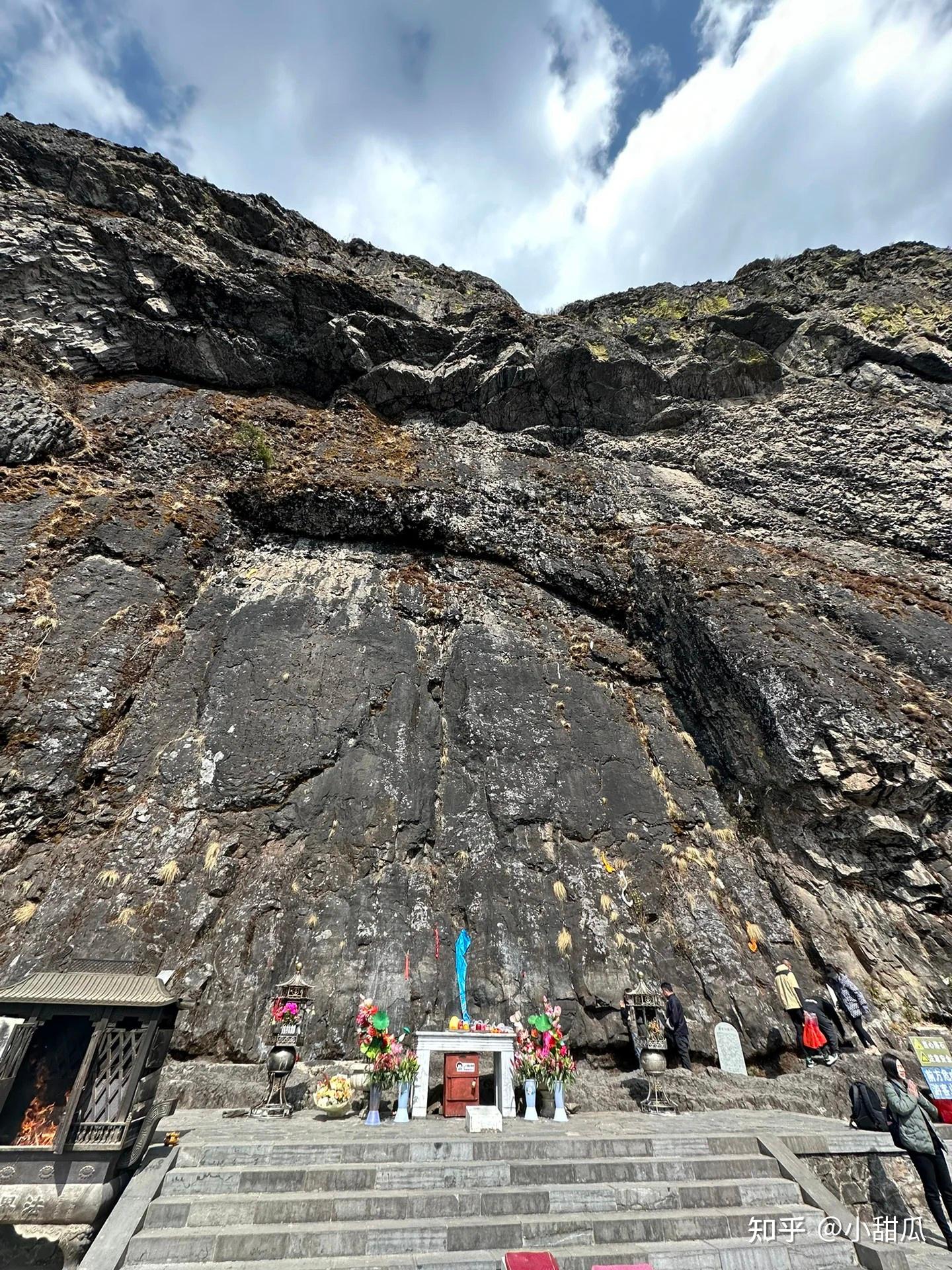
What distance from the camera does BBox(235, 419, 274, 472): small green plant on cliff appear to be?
1558 centimetres

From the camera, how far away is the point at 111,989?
5418mm

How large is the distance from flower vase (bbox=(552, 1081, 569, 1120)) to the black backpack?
3.40 m

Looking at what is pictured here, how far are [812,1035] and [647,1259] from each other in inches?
214

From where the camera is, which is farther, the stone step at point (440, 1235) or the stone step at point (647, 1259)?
the stone step at point (440, 1235)

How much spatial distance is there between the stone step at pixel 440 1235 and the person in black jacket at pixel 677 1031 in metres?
3.07

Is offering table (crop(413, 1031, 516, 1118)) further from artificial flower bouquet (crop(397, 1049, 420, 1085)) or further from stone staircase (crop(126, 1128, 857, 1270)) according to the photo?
stone staircase (crop(126, 1128, 857, 1270))

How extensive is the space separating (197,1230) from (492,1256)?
7.57 feet

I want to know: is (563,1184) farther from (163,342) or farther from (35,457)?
(163,342)

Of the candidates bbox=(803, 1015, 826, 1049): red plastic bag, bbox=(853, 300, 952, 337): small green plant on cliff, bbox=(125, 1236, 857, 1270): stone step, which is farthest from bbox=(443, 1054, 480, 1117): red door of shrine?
bbox=(853, 300, 952, 337): small green plant on cliff

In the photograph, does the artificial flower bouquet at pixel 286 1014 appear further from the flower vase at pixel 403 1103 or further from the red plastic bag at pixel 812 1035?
the red plastic bag at pixel 812 1035

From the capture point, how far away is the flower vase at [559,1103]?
699 centimetres

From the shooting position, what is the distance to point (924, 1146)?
543 centimetres

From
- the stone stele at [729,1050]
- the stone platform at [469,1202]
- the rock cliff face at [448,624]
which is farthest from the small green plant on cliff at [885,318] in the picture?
the stone platform at [469,1202]

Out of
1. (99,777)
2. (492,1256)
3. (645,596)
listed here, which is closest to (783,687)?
(645,596)
